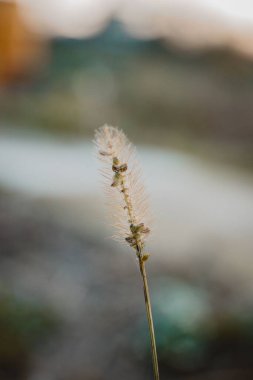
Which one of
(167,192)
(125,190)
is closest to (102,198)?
(167,192)

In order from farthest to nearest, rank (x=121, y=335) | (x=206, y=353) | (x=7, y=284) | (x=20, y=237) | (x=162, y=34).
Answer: (x=162, y=34)
(x=20, y=237)
(x=7, y=284)
(x=121, y=335)
(x=206, y=353)

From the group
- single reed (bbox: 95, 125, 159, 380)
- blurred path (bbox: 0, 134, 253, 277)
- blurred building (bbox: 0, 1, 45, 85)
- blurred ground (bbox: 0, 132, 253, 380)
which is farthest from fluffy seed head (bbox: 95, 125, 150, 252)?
blurred building (bbox: 0, 1, 45, 85)

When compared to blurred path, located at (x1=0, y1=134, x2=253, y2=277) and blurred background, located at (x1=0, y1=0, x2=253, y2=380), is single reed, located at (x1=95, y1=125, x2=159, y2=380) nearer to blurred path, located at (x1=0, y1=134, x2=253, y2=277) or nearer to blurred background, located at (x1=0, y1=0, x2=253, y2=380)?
blurred background, located at (x1=0, y1=0, x2=253, y2=380)

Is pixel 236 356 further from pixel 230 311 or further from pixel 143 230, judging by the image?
pixel 143 230

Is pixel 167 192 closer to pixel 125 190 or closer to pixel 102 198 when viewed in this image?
pixel 102 198

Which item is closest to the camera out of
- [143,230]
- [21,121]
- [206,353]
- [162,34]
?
[143,230]

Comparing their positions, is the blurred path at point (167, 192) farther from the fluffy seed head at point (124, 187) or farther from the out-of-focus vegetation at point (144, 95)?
the fluffy seed head at point (124, 187)

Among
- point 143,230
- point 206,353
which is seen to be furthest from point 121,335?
point 143,230
